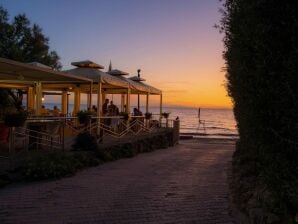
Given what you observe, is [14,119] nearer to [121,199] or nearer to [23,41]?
[121,199]

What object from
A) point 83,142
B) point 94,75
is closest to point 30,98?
point 94,75

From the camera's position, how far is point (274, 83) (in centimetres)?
361

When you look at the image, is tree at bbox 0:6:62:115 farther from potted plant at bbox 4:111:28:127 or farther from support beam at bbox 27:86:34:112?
potted plant at bbox 4:111:28:127

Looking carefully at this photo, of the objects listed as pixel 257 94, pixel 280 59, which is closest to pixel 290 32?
pixel 280 59

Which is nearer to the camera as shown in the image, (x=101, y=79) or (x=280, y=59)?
(x=280, y=59)

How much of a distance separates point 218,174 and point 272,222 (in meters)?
6.21

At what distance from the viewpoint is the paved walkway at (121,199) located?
6.12 meters

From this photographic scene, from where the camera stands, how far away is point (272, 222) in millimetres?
4277

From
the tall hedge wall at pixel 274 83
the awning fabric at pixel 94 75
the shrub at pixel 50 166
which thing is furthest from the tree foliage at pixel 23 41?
the tall hedge wall at pixel 274 83

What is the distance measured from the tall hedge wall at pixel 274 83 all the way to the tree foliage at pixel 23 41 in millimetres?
21753

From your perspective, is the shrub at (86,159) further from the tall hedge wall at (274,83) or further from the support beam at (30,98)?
the support beam at (30,98)

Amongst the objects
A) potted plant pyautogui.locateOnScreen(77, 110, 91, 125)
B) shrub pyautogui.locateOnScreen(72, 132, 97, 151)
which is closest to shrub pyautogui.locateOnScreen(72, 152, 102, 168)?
shrub pyautogui.locateOnScreen(72, 132, 97, 151)

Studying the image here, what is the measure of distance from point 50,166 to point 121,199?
2593mm

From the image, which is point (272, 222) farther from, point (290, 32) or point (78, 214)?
point (78, 214)
